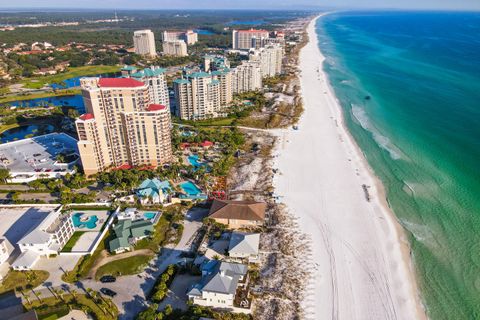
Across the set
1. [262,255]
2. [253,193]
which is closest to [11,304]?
[262,255]

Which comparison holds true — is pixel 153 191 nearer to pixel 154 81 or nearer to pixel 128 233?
pixel 128 233

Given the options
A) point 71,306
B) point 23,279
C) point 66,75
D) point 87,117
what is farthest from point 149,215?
point 66,75

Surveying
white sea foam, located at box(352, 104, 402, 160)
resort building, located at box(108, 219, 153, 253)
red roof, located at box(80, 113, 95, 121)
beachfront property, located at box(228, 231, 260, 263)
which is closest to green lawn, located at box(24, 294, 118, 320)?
resort building, located at box(108, 219, 153, 253)

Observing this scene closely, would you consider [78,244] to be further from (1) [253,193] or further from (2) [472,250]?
(2) [472,250]

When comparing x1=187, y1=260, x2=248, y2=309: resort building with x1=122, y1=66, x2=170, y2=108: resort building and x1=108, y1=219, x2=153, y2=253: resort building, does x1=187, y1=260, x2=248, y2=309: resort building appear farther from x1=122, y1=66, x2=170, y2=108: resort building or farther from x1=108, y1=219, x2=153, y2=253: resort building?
x1=122, y1=66, x2=170, y2=108: resort building

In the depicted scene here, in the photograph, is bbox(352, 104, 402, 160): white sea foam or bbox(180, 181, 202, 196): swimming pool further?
bbox(352, 104, 402, 160): white sea foam

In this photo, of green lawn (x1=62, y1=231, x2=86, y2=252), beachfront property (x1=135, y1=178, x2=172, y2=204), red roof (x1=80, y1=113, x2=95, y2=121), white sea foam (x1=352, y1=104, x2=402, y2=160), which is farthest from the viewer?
white sea foam (x1=352, y1=104, x2=402, y2=160)
